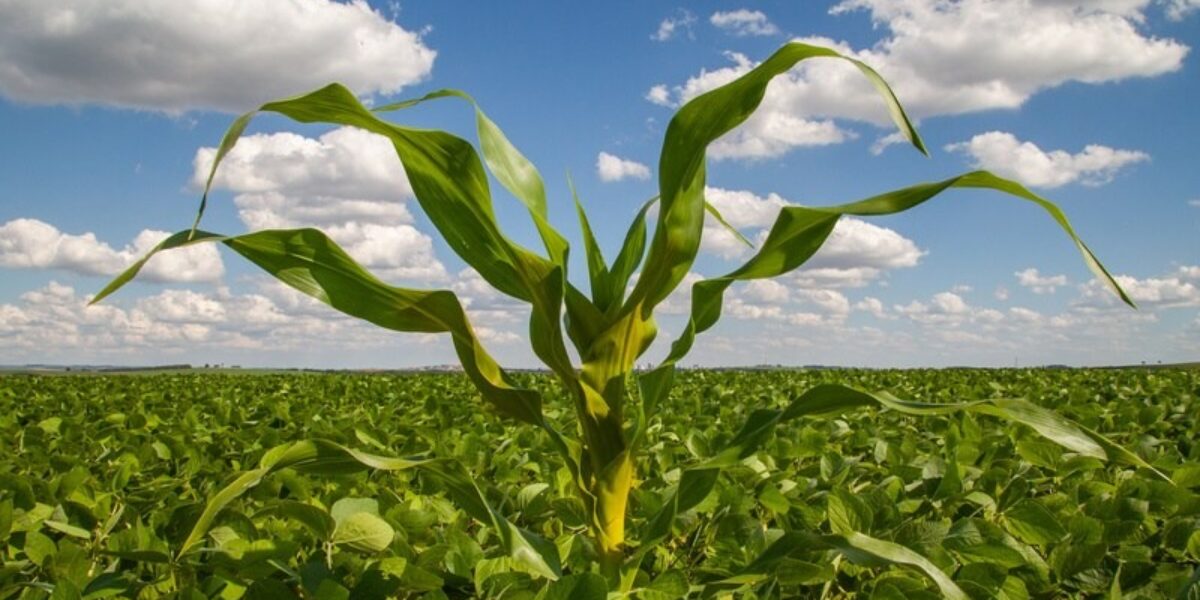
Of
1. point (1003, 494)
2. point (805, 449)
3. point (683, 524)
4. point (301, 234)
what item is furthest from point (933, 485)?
point (301, 234)

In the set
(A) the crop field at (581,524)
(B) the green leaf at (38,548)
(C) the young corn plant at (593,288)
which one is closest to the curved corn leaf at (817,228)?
(C) the young corn plant at (593,288)

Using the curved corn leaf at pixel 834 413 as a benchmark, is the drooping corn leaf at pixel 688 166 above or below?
above

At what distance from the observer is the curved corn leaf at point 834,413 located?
1.43 metres

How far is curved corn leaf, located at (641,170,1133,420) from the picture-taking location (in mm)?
1502

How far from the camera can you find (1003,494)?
1936 mm

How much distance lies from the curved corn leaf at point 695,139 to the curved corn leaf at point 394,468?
0.43 meters

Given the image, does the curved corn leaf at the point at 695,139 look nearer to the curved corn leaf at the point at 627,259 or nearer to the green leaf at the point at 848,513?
the curved corn leaf at the point at 627,259

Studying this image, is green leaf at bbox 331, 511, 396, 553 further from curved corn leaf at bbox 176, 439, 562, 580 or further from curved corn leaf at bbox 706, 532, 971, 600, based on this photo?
curved corn leaf at bbox 706, 532, 971, 600

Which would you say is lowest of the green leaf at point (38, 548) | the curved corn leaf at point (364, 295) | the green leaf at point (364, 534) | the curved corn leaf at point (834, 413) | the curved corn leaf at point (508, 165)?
the green leaf at point (38, 548)

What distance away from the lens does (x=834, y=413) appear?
1.61 m

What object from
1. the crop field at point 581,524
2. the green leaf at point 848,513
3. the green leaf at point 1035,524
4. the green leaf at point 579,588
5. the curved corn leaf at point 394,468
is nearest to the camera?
the green leaf at point 579,588

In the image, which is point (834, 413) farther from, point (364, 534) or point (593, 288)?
point (364, 534)

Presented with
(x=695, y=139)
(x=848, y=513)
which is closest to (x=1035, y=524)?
(x=848, y=513)

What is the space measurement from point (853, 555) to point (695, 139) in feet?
2.34
